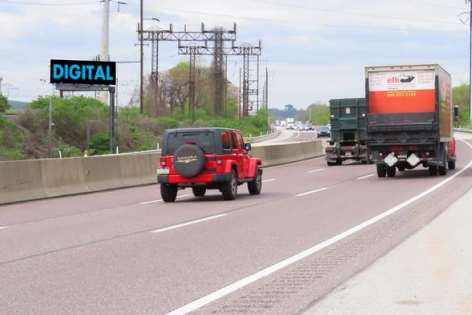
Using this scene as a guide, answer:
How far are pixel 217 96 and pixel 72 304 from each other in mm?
104023

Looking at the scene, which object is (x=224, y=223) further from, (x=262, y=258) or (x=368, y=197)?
(x=368, y=197)

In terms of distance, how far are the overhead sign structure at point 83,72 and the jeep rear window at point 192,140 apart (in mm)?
21914

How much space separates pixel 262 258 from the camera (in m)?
11.2

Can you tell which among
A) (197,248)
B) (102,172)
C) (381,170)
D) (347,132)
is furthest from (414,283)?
(347,132)

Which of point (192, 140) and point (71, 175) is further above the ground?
point (192, 140)

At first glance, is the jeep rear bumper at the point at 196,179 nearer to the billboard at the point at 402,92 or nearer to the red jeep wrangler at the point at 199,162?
the red jeep wrangler at the point at 199,162

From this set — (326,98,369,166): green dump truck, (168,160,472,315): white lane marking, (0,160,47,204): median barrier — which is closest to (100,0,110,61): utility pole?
(326,98,369,166): green dump truck

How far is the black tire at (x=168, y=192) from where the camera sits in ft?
71.1

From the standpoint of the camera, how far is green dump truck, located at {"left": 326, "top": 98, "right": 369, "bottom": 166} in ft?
137

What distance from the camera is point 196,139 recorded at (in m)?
21.5

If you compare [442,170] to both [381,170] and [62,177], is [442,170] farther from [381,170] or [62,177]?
[62,177]

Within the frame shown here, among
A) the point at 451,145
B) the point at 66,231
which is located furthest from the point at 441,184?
the point at 66,231

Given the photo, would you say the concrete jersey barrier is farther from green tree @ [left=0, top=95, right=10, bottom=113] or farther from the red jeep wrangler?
green tree @ [left=0, top=95, right=10, bottom=113]

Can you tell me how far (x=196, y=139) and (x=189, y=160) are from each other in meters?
0.62
